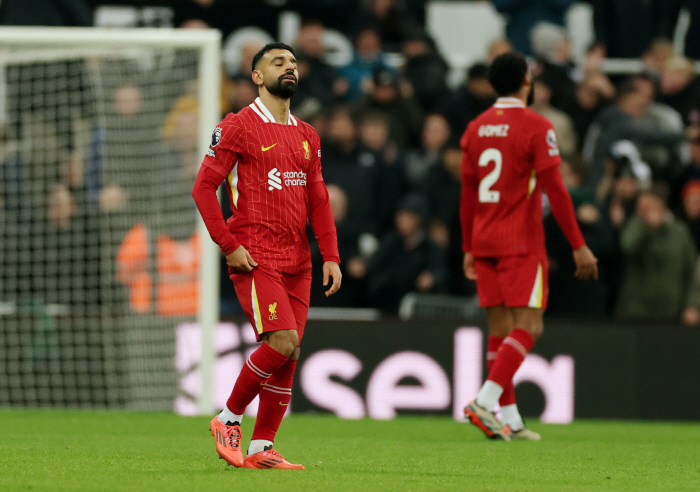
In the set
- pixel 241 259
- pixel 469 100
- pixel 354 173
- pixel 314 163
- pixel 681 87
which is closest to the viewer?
pixel 241 259

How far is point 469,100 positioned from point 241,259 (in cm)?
693

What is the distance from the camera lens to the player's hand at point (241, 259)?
5039mm

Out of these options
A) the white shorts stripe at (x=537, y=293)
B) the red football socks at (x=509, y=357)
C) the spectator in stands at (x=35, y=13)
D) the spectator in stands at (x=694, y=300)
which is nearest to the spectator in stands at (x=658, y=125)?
the spectator in stands at (x=694, y=300)

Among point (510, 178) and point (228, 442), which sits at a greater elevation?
point (510, 178)

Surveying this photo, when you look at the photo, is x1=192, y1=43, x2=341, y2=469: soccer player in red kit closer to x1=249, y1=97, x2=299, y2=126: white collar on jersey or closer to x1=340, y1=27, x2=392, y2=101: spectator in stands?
x1=249, y1=97, x2=299, y2=126: white collar on jersey

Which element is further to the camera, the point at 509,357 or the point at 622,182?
the point at 622,182

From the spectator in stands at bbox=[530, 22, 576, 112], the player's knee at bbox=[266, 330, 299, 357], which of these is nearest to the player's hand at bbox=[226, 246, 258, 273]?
the player's knee at bbox=[266, 330, 299, 357]

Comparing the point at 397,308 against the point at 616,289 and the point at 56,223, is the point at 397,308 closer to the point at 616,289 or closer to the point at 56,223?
the point at 616,289

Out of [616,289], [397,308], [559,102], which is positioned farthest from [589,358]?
[559,102]

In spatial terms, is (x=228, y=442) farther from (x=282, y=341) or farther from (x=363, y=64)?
(x=363, y=64)

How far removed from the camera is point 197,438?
6.96 metres

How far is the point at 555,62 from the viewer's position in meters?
11.9

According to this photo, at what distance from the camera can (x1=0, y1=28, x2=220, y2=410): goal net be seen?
9.49m

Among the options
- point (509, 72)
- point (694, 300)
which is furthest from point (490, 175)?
point (694, 300)
